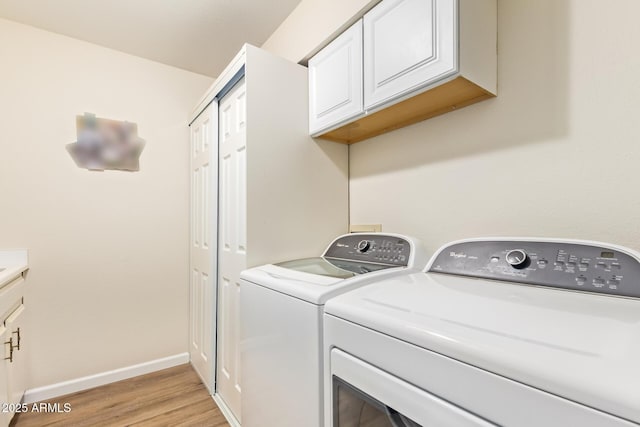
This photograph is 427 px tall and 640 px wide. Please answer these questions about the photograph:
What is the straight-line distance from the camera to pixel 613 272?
767 mm

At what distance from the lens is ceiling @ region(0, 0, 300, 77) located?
5.64 ft

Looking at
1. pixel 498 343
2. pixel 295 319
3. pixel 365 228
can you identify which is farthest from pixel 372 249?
pixel 498 343

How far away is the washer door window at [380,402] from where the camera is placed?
541mm

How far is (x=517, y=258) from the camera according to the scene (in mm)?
938

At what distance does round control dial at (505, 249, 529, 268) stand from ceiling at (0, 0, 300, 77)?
176cm

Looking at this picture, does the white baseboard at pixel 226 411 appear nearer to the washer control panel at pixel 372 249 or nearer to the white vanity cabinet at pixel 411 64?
the washer control panel at pixel 372 249

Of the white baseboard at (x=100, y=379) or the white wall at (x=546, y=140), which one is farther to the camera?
the white baseboard at (x=100, y=379)

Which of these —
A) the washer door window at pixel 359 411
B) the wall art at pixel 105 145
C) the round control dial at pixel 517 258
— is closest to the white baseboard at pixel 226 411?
the washer door window at pixel 359 411

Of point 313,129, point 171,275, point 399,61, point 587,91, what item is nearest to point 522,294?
point 587,91

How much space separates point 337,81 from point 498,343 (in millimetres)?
1297

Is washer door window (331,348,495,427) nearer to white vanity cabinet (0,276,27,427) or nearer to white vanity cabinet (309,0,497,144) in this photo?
white vanity cabinet (309,0,497,144)

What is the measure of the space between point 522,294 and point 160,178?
242 cm

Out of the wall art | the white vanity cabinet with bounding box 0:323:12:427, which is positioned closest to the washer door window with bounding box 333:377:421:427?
the white vanity cabinet with bounding box 0:323:12:427

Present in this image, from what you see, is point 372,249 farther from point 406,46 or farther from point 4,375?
point 4,375
